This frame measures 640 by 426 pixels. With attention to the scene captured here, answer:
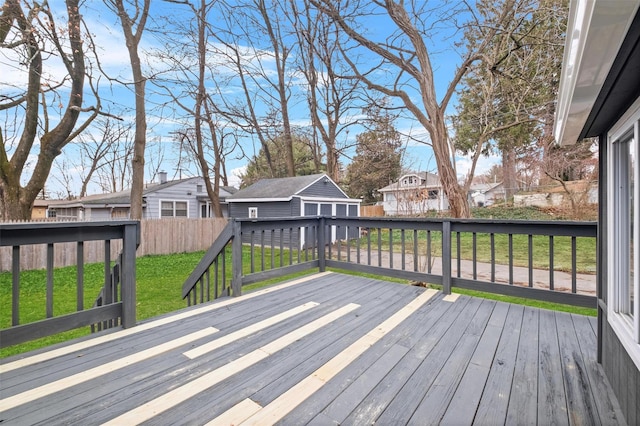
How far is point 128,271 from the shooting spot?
2.43m

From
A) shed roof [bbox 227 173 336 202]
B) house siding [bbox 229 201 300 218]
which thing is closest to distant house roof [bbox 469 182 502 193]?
shed roof [bbox 227 173 336 202]

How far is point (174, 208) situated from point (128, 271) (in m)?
14.1

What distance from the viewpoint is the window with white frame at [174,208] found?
14.8 metres

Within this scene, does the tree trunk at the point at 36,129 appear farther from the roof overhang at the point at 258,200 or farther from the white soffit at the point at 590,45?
the white soffit at the point at 590,45

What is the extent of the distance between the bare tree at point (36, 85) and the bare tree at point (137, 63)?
1218 mm

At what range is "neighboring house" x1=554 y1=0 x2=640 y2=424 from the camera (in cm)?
94

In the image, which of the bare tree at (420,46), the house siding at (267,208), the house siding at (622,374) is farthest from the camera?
the house siding at (267,208)

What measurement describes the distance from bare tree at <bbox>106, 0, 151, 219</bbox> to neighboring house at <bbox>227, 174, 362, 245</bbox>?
4101 millimetres

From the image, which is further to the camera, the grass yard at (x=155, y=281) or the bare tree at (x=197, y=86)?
the bare tree at (x=197, y=86)

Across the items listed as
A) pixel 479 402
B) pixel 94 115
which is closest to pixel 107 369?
pixel 479 402

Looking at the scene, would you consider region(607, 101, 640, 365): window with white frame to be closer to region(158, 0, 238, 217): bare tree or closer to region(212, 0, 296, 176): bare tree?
region(158, 0, 238, 217): bare tree

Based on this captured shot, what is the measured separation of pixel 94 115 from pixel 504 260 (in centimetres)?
1178

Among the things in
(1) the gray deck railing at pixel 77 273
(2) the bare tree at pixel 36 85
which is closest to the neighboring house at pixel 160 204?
(2) the bare tree at pixel 36 85

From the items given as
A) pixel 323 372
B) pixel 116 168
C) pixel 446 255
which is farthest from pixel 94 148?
pixel 323 372
